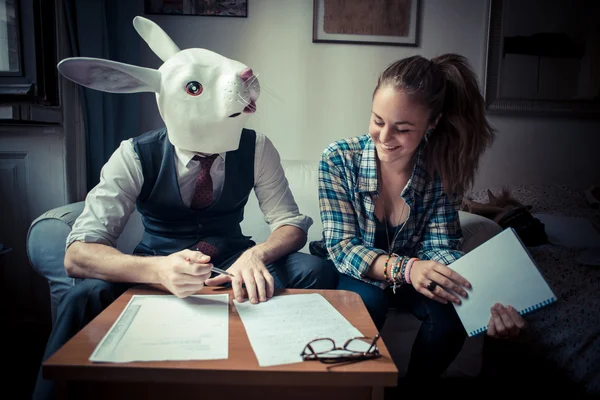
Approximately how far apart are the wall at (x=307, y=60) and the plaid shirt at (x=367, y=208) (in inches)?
32.3

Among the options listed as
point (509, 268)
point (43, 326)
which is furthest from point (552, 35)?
point (43, 326)

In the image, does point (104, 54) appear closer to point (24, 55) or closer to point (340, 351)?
point (24, 55)

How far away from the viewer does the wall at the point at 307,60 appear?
5.92ft

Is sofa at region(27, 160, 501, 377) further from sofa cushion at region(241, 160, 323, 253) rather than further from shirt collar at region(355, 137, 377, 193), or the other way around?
shirt collar at region(355, 137, 377, 193)

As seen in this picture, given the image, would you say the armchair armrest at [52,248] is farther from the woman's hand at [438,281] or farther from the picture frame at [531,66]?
the picture frame at [531,66]

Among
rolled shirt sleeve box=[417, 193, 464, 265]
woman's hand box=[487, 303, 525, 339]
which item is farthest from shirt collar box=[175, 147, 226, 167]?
woman's hand box=[487, 303, 525, 339]

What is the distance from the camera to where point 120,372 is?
534 mm

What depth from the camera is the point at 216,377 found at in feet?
1.76

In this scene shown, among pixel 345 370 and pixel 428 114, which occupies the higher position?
pixel 428 114

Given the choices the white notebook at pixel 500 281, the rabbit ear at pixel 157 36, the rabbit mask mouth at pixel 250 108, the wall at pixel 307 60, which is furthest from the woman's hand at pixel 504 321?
the wall at pixel 307 60

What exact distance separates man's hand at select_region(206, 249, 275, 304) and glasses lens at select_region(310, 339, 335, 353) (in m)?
0.19

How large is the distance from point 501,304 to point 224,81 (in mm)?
744

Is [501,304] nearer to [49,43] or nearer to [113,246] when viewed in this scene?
[113,246]

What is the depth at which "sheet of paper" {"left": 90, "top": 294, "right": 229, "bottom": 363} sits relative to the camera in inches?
22.1
